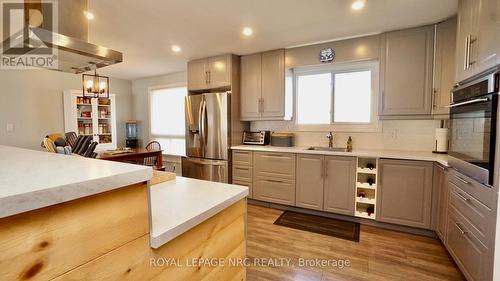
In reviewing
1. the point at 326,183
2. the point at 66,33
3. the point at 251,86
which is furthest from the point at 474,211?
the point at 251,86

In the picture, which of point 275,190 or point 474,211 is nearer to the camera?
point 474,211

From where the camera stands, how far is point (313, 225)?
9.52 ft

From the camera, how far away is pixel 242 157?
145 inches

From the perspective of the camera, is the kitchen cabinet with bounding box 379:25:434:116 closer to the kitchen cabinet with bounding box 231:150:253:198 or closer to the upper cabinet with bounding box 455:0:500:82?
the upper cabinet with bounding box 455:0:500:82

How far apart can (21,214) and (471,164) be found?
2419 millimetres

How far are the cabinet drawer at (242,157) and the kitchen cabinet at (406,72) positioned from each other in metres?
1.84

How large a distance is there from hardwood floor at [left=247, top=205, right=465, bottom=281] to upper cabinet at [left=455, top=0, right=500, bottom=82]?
162 cm

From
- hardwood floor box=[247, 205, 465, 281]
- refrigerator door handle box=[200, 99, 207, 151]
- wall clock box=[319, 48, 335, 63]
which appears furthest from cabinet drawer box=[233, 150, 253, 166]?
wall clock box=[319, 48, 335, 63]

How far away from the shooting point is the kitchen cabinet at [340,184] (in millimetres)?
2911

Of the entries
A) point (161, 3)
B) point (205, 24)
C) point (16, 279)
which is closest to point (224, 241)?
point (16, 279)

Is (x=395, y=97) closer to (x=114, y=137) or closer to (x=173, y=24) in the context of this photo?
(x=173, y=24)

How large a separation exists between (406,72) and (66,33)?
10.5 feet

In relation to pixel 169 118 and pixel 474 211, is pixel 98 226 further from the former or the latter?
pixel 169 118

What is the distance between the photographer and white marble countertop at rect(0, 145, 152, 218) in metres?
0.50
